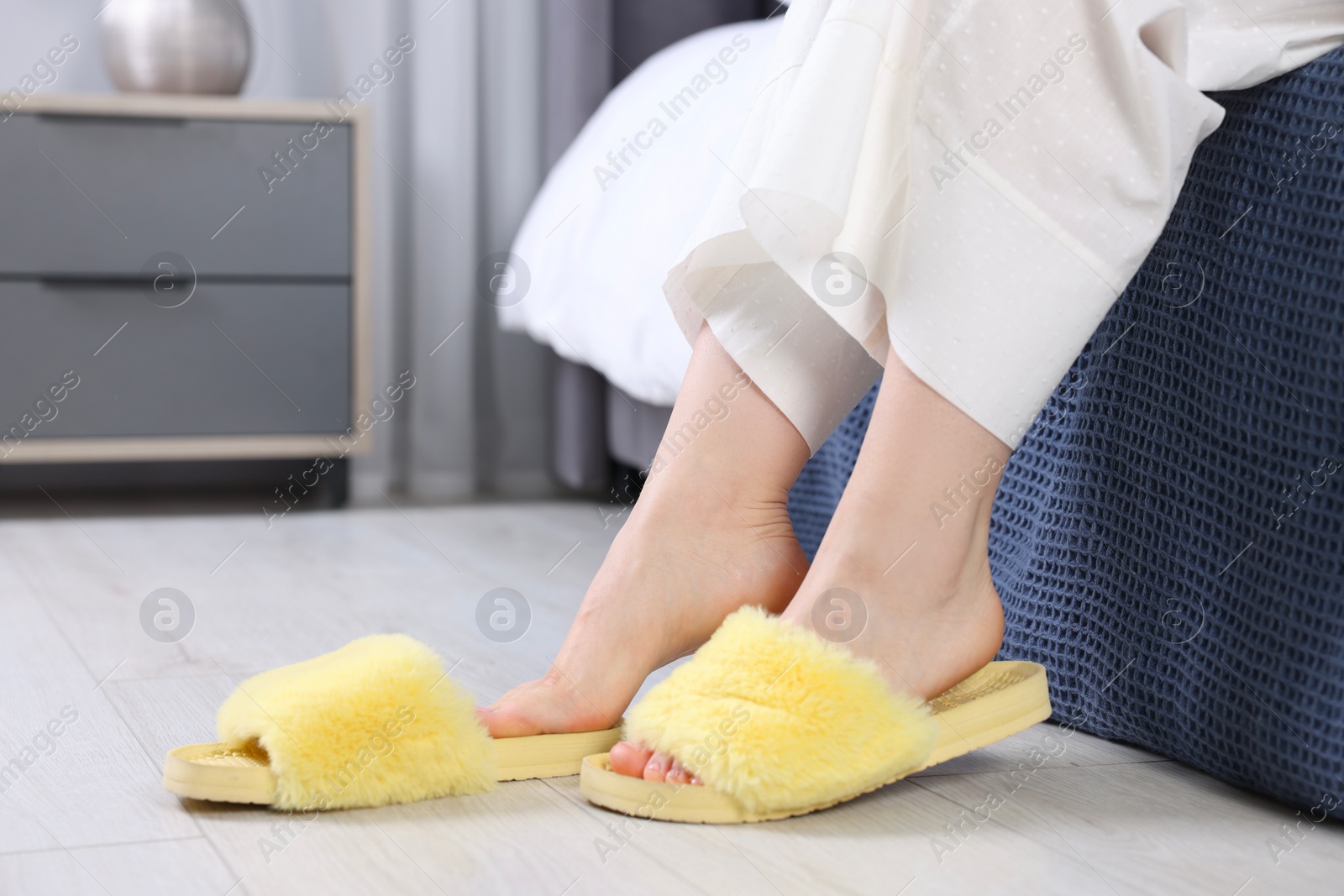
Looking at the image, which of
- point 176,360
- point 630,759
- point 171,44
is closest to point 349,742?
point 630,759

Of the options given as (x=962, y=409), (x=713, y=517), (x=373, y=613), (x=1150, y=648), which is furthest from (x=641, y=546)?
(x=373, y=613)

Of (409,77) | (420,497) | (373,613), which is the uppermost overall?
(409,77)

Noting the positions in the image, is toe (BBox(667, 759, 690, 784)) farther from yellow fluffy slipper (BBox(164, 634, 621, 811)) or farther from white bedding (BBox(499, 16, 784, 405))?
white bedding (BBox(499, 16, 784, 405))

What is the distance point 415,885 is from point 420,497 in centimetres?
154

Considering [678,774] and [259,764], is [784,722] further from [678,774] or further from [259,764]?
[259,764]

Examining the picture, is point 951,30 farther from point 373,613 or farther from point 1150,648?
point 373,613

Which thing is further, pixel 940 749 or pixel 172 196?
pixel 172 196

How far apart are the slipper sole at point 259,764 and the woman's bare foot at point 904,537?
5 centimetres

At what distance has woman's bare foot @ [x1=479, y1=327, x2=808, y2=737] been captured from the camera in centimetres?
71

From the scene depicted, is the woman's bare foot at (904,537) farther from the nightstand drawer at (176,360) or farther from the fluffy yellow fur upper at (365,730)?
the nightstand drawer at (176,360)

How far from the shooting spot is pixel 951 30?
26.9 inches

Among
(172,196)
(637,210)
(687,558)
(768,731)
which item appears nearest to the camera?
(768,731)

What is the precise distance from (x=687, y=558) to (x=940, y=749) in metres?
0.17

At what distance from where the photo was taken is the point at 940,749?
0.68 m
